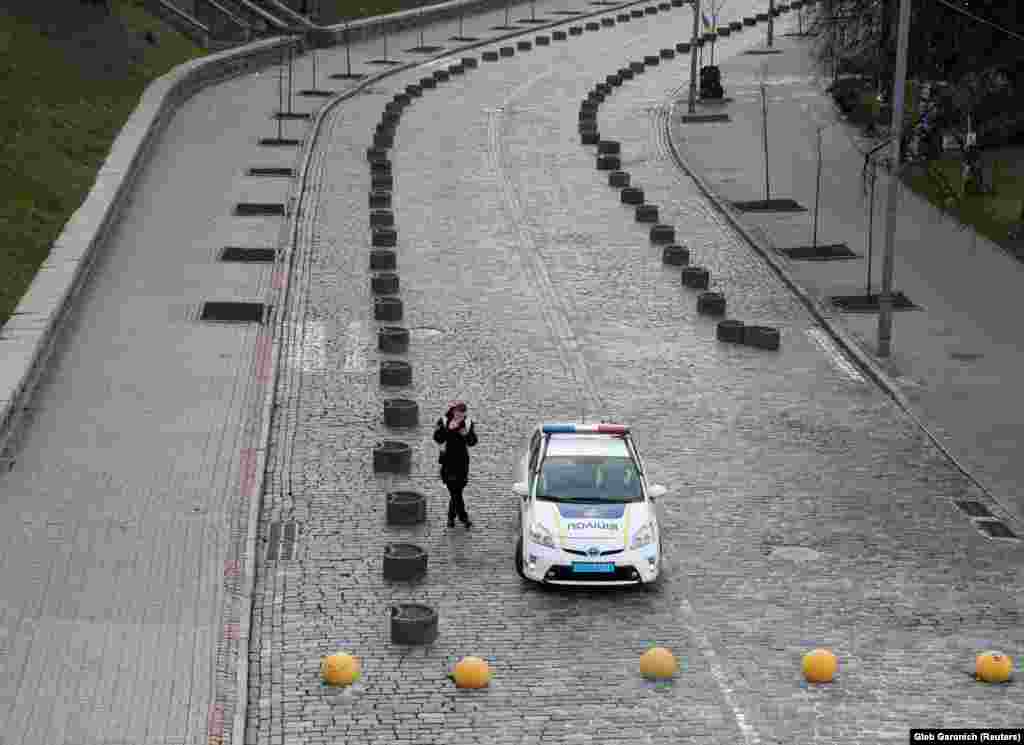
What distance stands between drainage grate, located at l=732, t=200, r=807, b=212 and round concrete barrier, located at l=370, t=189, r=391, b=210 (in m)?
7.31

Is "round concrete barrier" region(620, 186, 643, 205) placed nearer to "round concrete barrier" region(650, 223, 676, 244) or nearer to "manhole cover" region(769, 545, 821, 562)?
"round concrete barrier" region(650, 223, 676, 244)

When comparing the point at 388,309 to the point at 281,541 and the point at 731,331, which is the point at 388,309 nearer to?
the point at 731,331

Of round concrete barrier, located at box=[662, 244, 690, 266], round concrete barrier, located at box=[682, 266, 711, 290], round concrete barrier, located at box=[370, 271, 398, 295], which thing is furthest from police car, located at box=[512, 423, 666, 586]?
round concrete barrier, located at box=[662, 244, 690, 266]

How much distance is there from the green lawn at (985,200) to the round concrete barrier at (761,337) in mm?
7890

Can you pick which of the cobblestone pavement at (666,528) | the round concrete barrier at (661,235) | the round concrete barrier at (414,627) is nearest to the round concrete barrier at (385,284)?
the cobblestone pavement at (666,528)

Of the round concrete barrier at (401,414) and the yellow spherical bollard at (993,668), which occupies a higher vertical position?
the round concrete barrier at (401,414)

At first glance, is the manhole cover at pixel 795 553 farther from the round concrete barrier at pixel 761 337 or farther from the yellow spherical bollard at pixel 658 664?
the round concrete barrier at pixel 761 337

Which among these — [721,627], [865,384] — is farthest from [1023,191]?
[721,627]

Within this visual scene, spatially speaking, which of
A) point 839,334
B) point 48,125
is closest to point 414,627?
point 839,334

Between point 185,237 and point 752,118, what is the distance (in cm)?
2183

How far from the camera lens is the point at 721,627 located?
62.4ft

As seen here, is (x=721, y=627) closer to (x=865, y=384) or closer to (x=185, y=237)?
(x=865, y=384)

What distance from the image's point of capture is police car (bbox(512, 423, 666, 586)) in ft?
64.1

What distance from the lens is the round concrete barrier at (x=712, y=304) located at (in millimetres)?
31844
